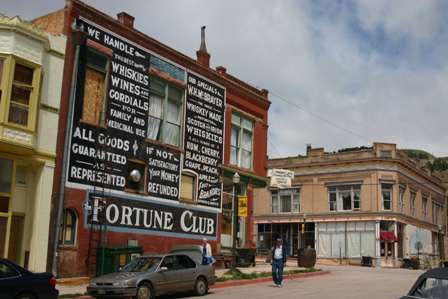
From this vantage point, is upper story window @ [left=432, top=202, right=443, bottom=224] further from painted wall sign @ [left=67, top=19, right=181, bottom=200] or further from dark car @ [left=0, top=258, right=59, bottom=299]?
dark car @ [left=0, top=258, right=59, bottom=299]

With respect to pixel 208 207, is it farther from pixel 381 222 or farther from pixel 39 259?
pixel 381 222

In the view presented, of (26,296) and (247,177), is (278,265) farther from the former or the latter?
(26,296)

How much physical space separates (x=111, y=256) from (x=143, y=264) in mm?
4117

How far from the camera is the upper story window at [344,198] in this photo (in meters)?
50.4

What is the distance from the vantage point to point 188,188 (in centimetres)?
2714

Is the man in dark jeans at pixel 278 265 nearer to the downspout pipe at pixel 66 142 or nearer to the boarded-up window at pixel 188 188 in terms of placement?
the boarded-up window at pixel 188 188

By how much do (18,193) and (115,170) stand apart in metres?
4.19

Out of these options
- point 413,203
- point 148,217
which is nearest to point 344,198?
point 413,203

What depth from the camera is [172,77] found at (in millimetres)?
26312

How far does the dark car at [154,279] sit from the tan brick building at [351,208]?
31.7 m

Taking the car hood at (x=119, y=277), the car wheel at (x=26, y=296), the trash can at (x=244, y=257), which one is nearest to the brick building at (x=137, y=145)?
the trash can at (x=244, y=257)

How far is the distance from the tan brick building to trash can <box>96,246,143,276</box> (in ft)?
96.6

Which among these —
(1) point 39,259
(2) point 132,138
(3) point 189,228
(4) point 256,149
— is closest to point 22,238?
(1) point 39,259

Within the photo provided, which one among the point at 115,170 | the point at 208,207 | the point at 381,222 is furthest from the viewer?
the point at 381,222
